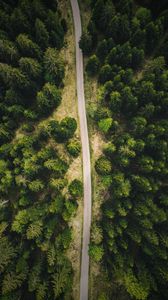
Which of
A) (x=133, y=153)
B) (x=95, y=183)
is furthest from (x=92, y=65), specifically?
(x=95, y=183)

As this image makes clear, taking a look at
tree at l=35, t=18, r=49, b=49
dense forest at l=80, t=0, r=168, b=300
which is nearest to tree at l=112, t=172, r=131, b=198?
dense forest at l=80, t=0, r=168, b=300

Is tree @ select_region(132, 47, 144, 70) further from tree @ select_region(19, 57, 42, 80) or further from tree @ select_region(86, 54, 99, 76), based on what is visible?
tree @ select_region(19, 57, 42, 80)

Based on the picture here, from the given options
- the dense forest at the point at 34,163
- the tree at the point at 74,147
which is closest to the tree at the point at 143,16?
the dense forest at the point at 34,163

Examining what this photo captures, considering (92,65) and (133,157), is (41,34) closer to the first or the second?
(92,65)

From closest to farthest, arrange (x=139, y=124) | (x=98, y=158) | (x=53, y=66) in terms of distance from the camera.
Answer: (x=139, y=124)
(x=53, y=66)
(x=98, y=158)

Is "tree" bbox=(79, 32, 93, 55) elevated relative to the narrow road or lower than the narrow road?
elevated

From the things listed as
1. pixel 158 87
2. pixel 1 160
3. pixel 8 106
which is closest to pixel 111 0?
pixel 158 87

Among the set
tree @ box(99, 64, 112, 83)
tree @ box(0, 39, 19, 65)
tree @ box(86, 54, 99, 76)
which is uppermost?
tree @ box(0, 39, 19, 65)
